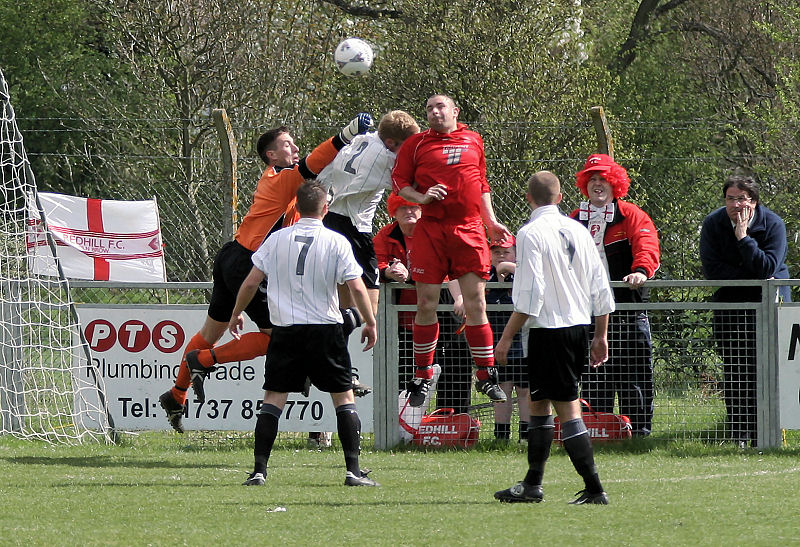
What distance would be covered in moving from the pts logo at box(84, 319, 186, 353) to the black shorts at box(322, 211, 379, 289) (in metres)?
1.90

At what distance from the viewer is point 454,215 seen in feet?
29.2

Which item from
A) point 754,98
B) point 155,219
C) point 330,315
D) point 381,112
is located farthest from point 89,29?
point 330,315

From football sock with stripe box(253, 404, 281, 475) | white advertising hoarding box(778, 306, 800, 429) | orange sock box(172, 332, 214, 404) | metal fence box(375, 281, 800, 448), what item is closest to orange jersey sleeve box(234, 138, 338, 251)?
orange sock box(172, 332, 214, 404)

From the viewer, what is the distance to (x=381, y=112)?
2044 centimetres

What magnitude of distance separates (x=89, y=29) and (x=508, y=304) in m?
24.4

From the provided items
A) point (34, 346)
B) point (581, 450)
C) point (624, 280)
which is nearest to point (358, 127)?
point (624, 280)

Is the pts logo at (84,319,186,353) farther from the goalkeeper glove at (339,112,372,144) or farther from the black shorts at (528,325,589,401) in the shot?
the black shorts at (528,325,589,401)

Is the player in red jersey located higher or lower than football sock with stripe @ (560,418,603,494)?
higher

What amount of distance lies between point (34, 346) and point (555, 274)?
18.5ft

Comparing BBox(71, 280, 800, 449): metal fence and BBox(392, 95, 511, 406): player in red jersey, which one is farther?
BBox(71, 280, 800, 449): metal fence

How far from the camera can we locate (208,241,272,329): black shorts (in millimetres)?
9086

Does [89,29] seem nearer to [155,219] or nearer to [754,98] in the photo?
[754,98]

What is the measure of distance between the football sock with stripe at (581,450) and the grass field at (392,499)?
0.55 ft

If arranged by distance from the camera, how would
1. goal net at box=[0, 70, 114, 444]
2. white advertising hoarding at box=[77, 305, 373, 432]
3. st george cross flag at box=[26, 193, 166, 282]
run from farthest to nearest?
st george cross flag at box=[26, 193, 166, 282]
goal net at box=[0, 70, 114, 444]
white advertising hoarding at box=[77, 305, 373, 432]
